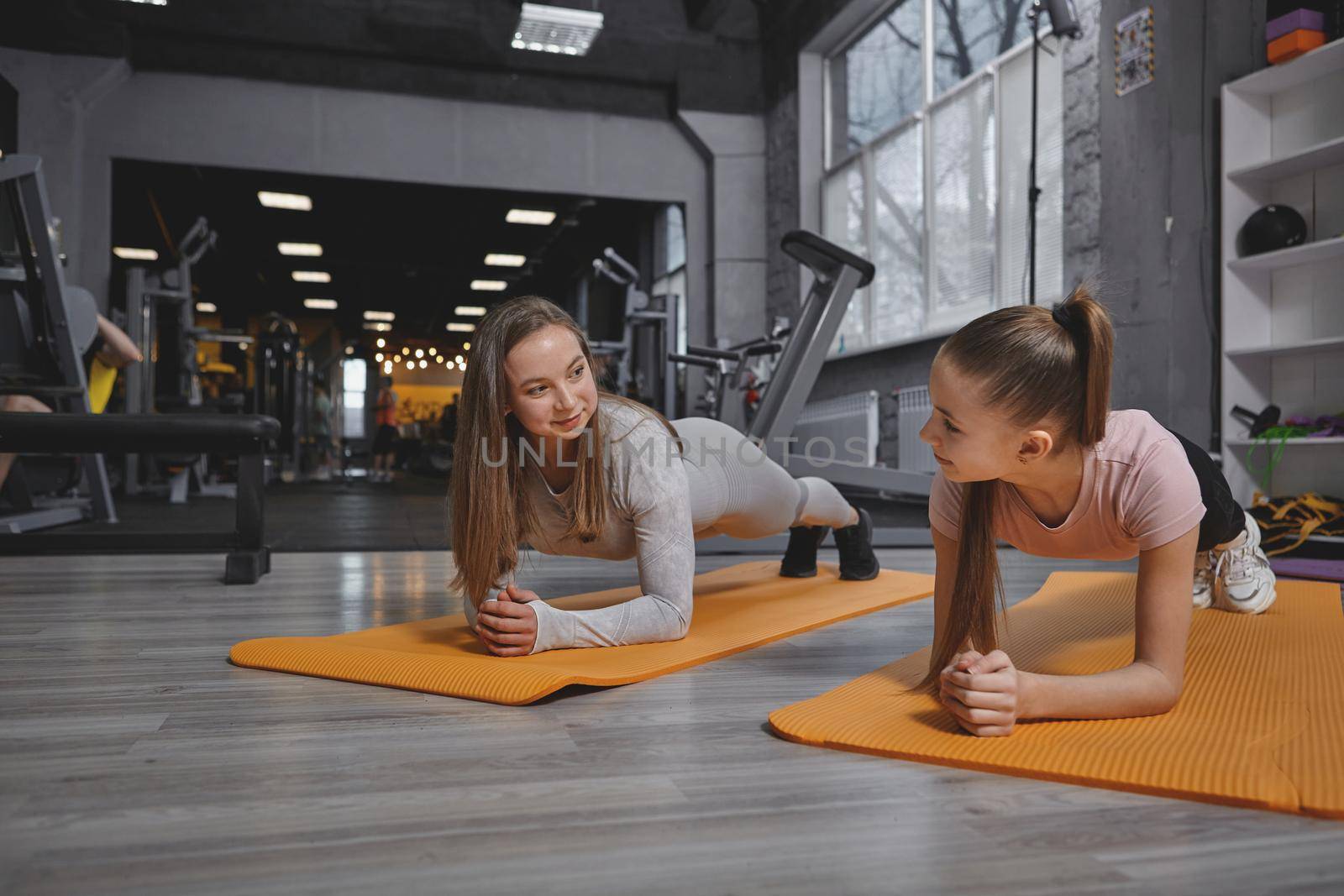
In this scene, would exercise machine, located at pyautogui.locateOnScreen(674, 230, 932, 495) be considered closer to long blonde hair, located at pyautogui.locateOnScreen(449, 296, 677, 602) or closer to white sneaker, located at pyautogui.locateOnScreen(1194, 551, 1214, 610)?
white sneaker, located at pyautogui.locateOnScreen(1194, 551, 1214, 610)

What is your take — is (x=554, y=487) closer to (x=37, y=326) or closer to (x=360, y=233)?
(x=37, y=326)

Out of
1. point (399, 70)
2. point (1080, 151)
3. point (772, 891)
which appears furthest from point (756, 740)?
point (399, 70)

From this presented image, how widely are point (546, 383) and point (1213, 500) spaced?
3.79 feet

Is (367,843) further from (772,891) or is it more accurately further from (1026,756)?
(1026,756)

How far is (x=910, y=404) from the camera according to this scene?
6.11m

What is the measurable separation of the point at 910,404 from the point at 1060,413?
509cm

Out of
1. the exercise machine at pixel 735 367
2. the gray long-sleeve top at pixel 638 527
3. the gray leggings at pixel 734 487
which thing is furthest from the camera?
the exercise machine at pixel 735 367

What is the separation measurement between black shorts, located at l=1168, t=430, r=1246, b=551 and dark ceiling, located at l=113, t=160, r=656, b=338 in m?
6.99

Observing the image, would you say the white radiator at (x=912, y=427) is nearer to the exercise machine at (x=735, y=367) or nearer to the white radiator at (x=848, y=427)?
the white radiator at (x=848, y=427)

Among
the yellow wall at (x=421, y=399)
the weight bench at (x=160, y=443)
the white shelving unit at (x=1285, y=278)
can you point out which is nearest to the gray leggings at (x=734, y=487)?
the weight bench at (x=160, y=443)

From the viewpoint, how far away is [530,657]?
149cm

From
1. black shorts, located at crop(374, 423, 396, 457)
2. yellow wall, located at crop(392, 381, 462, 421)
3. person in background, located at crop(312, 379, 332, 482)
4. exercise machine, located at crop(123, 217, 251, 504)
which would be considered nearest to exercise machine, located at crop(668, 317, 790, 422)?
exercise machine, located at crop(123, 217, 251, 504)

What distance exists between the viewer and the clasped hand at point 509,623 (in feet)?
4.78

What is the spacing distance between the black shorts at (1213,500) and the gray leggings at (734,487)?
2.73 feet
